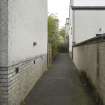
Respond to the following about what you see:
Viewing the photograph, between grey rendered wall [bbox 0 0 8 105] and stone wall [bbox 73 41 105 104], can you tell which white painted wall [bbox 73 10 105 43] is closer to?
stone wall [bbox 73 41 105 104]

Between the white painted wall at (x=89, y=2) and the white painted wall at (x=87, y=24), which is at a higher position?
the white painted wall at (x=89, y=2)

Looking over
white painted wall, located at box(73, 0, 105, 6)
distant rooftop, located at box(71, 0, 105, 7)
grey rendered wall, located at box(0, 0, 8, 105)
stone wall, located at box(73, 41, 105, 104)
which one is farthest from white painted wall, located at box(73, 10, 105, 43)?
grey rendered wall, located at box(0, 0, 8, 105)

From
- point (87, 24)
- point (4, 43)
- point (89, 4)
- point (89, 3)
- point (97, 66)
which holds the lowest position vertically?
point (97, 66)

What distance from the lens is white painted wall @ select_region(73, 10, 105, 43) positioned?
23297mm

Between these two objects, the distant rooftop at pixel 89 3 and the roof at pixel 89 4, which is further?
the distant rooftop at pixel 89 3

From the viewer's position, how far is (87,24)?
23.5 metres

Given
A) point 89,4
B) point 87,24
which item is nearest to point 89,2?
point 89,4

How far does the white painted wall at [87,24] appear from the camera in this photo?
23297mm

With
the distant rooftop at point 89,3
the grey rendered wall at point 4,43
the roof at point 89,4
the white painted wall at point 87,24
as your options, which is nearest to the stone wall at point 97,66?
the grey rendered wall at point 4,43

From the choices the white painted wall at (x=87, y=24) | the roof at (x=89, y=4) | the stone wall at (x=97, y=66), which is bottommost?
the stone wall at (x=97, y=66)

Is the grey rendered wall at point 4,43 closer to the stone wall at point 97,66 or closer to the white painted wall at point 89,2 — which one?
the stone wall at point 97,66

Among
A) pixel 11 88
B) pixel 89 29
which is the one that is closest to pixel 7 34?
pixel 11 88

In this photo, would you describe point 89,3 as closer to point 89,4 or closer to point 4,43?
point 89,4

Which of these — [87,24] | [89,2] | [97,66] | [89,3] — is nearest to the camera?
[97,66]
